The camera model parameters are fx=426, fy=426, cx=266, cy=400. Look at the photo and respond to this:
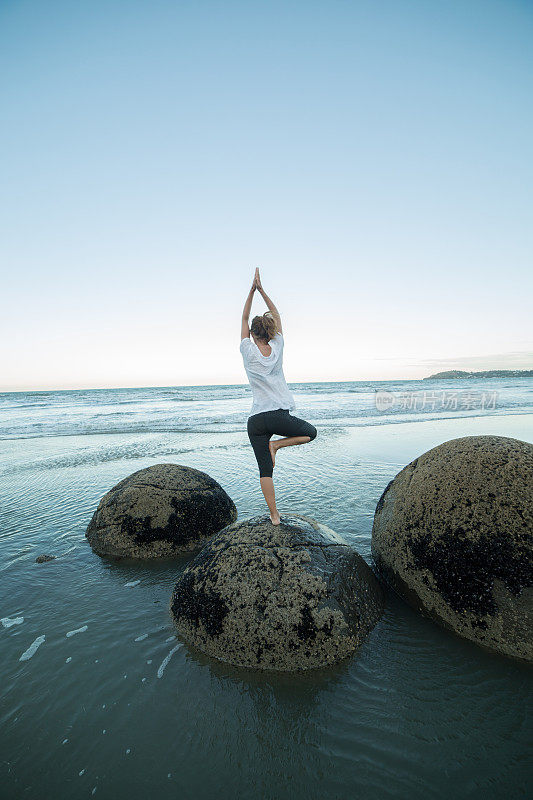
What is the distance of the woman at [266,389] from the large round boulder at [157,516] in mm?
1542

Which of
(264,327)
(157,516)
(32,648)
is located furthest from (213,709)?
(264,327)

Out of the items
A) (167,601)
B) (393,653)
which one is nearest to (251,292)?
(167,601)

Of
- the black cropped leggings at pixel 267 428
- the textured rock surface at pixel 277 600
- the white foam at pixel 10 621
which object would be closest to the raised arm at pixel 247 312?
the black cropped leggings at pixel 267 428

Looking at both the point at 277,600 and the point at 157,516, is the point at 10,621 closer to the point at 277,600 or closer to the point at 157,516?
the point at 157,516

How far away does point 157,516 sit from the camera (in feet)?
16.9

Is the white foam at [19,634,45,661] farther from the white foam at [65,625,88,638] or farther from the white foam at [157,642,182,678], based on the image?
the white foam at [157,642,182,678]

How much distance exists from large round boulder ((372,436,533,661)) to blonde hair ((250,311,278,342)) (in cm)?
188

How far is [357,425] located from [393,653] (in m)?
14.1

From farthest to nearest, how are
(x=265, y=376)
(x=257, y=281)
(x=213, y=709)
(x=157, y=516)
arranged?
(x=157, y=516), (x=257, y=281), (x=265, y=376), (x=213, y=709)

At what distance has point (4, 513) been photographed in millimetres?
6730

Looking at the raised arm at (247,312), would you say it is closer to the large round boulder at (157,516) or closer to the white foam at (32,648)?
the large round boulder at (157,516)

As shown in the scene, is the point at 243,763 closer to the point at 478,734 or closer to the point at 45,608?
the point at 478,734

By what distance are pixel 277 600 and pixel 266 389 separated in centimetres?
189

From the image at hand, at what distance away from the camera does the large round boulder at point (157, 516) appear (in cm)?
509
